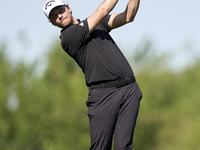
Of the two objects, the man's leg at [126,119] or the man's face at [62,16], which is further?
the man's face at [62,16]

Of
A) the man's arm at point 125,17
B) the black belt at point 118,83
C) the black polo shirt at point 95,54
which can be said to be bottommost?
the black belt at point 118,83

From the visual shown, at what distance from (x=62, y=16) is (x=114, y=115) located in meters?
1.66

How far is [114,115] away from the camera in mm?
5805

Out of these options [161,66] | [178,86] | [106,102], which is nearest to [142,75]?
[161,66]

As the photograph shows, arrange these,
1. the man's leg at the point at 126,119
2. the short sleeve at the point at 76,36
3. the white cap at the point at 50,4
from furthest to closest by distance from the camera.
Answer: the white cap at the point at 50,4 → the short sleeve at the point at 76,36 → the man's leg at the point at 126,119

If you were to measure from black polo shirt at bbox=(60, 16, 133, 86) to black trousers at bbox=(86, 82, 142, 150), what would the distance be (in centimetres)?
21

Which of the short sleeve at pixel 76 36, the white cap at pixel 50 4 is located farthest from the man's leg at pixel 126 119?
the white cap at pixel 50 4

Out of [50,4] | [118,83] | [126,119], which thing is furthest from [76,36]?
[126,119]

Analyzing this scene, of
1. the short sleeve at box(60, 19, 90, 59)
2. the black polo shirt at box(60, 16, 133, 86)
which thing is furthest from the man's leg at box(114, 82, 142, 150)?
the short sleeve at box(60, 19, 90, 59)

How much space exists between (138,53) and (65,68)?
9.19 metres

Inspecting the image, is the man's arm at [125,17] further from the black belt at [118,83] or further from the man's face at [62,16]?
the black belt at [118,83]

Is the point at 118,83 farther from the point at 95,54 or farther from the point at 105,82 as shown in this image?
the point at 95,54

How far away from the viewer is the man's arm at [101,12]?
228 inches

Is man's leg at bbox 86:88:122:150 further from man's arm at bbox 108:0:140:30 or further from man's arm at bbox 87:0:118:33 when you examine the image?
man's arm at bbox 108:0:140:30
